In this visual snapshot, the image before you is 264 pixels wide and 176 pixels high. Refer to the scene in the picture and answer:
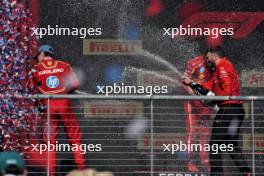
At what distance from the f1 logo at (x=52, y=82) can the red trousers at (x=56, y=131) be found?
2.01 feet

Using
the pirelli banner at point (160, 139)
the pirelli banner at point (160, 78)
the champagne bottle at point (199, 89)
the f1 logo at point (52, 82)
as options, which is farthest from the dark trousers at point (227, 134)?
the f1 logo at point (52, 82)

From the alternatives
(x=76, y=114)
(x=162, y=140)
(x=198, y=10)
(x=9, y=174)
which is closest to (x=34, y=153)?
(x=76, y=114)

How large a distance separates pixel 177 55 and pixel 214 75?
0.57 m

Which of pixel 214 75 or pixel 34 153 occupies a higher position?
pixel 214 75

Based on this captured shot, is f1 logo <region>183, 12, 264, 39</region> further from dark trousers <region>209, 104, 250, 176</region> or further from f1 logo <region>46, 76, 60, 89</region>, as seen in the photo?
f1 logo <region>46, 76, 60, 89</region>

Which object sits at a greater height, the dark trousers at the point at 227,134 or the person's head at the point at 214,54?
the person's head at the point at 214,54

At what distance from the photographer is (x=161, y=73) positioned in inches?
579

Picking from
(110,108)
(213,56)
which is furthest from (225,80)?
(110,108)

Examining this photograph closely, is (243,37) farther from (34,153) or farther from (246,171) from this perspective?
(34,153)

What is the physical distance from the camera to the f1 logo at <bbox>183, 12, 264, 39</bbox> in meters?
14.7

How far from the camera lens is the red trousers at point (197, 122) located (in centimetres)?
1389

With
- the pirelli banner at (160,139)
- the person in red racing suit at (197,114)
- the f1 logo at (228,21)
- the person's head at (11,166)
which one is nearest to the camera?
the person's head at (11,166)

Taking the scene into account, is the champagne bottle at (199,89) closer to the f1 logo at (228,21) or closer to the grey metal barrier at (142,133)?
the grey metal barrier at (142,133)

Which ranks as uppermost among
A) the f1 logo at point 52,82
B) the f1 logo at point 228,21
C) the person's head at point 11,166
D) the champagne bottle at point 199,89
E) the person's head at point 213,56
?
the f1 logo at point 228,21
